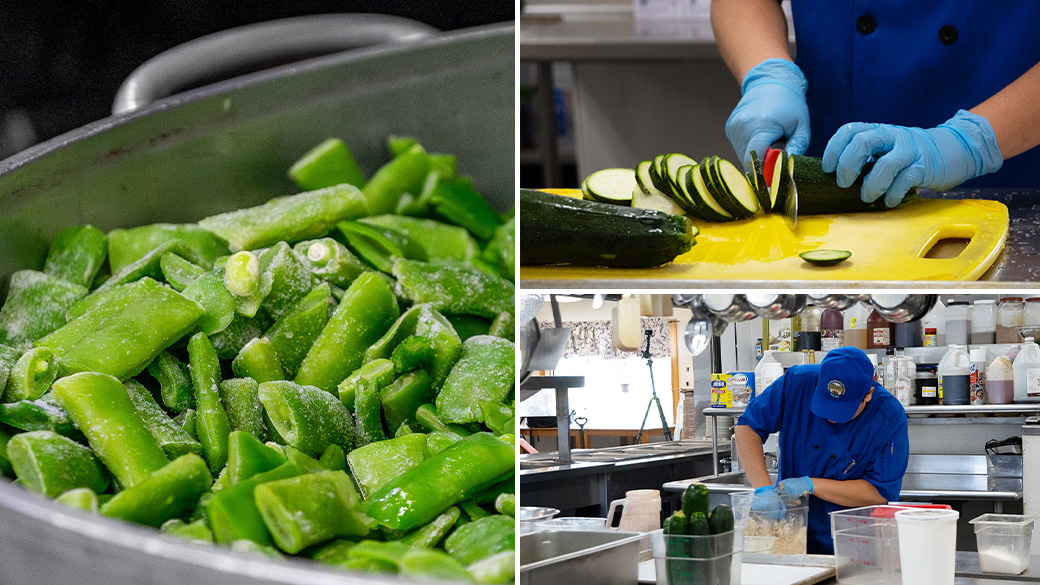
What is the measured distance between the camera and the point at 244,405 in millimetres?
1007

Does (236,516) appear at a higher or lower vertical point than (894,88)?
lower

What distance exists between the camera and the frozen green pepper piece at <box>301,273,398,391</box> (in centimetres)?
108

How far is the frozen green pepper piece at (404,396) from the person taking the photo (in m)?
1.03

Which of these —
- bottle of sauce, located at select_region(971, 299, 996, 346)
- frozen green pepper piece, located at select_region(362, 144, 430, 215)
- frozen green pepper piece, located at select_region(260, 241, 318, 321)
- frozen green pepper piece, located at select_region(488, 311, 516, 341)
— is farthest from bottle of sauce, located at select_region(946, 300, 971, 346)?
frozen green pepper piece, located at select_region(362, 144, 430, 215)

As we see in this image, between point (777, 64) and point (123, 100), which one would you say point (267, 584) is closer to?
point (123, 100)

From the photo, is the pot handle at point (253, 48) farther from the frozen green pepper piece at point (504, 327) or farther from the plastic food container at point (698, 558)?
the plastic food container at point (698, 558)

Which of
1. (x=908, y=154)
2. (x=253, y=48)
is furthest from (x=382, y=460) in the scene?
(x=253, y=48)

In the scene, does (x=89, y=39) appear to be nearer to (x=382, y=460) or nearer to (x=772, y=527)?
(x=382, y=460)

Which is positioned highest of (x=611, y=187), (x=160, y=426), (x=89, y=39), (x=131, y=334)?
(x=89, y=39)

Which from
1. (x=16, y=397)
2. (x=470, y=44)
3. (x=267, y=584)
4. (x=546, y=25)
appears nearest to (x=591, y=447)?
(x=267, y=584)

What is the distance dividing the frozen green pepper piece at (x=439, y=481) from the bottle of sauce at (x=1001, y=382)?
1.47 feet

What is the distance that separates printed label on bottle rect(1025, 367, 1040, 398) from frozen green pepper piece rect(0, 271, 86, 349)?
113 centimetres

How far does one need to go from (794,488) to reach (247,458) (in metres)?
0.53

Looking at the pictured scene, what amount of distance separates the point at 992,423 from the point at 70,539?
711 millimetres
